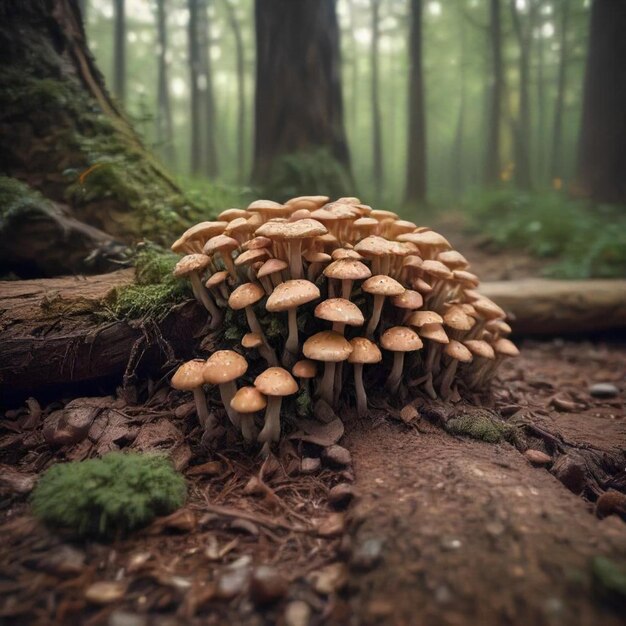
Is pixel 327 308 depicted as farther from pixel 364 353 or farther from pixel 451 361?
pixel 451 361

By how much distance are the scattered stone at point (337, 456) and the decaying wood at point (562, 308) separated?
392 cm

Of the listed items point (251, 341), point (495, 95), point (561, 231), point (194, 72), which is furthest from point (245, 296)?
point (495, 95)

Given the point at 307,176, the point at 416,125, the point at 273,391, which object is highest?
the point at 416,125

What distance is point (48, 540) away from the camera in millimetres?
2014

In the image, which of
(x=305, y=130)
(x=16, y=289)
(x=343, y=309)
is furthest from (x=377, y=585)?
(x=305, y=130)

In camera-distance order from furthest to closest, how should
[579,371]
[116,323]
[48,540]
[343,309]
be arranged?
[579,371], [116,323], [343,309], [48,540]

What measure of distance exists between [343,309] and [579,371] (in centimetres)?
396

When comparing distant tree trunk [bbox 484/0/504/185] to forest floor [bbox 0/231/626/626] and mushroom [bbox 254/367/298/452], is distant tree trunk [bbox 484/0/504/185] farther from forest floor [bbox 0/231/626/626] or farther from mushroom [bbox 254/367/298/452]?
mushroom [bbox 254/367/298/452]

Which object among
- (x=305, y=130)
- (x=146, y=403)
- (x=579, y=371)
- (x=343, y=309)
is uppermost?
(x=305, y=130)

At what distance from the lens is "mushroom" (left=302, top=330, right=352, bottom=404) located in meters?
2.48

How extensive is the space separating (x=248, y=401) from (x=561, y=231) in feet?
31.7

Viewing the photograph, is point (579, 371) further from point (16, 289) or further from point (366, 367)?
point (16, 289)

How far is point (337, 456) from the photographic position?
2.61 metres

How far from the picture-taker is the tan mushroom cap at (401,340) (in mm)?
2752
